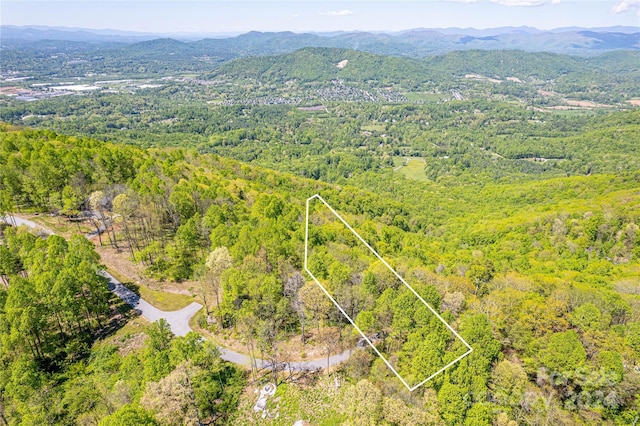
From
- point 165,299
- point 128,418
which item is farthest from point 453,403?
point 165,299

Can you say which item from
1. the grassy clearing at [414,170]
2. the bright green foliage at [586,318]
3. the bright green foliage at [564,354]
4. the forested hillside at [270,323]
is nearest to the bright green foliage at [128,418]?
the forested hillside at [270,323]

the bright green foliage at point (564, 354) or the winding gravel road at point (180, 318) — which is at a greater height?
the bright green foliage at point (564, 354)

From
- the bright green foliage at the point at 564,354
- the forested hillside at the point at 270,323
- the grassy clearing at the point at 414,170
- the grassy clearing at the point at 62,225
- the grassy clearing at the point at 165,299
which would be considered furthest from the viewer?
the grassy clearing at the point at 414,170

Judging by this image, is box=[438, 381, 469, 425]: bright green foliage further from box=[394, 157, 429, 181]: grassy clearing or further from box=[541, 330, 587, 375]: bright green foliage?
box=[394, 157, 429, 181]: grassy clearing

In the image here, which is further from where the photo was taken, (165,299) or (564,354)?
(165,299)

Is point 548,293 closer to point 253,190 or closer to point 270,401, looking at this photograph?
point 270,401

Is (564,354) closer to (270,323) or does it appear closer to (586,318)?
(586,318)

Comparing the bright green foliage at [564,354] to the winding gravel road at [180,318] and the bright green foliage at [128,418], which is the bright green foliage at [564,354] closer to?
the winding gravel road at [180,318]

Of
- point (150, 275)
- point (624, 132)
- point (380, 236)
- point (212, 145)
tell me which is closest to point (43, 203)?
point (150, 275)
